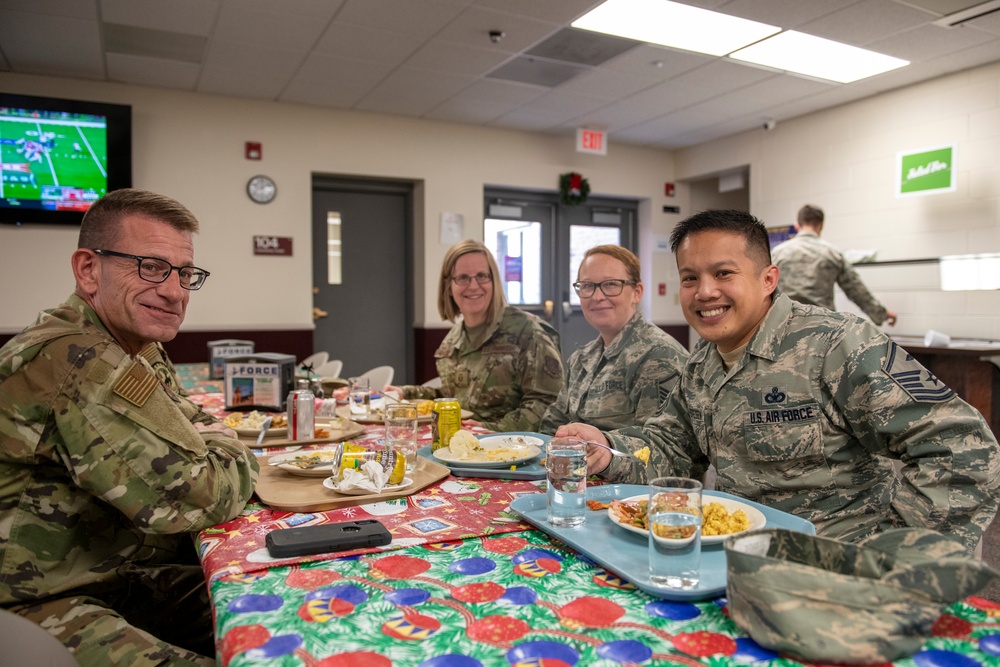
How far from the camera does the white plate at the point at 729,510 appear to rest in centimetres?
107

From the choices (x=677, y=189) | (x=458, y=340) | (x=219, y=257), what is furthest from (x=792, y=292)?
(x=219, y=257)

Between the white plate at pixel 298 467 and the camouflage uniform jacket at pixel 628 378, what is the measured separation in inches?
33.8

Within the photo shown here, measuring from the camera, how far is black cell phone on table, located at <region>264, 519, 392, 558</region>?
43.3 inches

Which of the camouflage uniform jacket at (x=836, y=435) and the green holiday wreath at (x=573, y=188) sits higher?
the green holiday wreath at (x=573, y=188)

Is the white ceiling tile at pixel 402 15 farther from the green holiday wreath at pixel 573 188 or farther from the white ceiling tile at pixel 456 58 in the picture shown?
the green holiday wreath at pixel 573 188

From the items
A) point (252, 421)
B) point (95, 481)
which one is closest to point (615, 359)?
point (252, 421)

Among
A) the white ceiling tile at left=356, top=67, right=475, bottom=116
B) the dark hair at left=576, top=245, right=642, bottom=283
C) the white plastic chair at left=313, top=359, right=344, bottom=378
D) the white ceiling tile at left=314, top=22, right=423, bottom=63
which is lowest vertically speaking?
the white plastic chair at left=313, top=359, right=344, bottom=378

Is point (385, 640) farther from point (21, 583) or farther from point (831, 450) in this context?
point (831, 450)

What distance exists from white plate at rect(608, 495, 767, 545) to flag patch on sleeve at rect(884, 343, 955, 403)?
0.41 m

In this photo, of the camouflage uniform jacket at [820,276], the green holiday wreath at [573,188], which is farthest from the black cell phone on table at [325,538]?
the green holiday wreath at [573,188]

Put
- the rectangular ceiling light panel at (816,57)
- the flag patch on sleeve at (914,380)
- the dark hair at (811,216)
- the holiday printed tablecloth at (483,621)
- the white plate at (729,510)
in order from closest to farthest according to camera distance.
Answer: the holiday printed tablecloth at (483,621), the white plate at (729,510), the flag patch on sleeve at (914,380), the rectangular ceiling light panel at (816,57), the dark hair at (811,216)

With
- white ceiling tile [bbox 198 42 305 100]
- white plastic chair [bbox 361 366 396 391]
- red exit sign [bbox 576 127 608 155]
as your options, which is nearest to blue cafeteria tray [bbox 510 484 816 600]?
white plastic chair [bbox 361 366 396 391]

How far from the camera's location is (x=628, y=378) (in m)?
2.15

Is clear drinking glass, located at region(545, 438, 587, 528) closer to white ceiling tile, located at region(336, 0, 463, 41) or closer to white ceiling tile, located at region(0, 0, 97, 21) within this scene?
white ceiling tile, located at region(336, 0, 463, 41)
